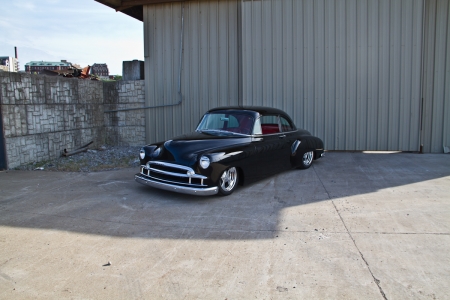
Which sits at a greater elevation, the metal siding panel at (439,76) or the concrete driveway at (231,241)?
the metal siding panel at (439,76)

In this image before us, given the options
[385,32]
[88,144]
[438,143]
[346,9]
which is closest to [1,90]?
[88,144]

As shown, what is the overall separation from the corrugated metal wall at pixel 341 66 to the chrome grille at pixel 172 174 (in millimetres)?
5614

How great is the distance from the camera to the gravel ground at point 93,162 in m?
9.09

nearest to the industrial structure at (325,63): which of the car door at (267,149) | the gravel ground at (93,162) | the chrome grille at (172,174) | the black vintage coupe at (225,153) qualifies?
the gravel ground at (93,162)

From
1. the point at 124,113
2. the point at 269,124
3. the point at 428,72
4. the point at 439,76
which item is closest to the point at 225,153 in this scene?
the point at 269,124

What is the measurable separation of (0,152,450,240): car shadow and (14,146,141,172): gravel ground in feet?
1.67

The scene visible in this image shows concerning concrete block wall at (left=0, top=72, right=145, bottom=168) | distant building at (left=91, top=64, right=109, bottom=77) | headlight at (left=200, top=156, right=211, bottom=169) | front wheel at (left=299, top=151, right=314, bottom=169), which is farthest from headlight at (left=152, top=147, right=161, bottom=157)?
distant building at (left=91, top=64, right=109, bottom=77)

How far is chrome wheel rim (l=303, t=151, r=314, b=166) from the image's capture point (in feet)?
28.7

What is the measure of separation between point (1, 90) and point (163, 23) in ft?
17.8

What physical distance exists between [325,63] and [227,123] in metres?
5.01

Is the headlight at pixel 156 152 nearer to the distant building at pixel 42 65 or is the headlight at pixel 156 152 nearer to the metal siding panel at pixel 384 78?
the metal siding panel at pixel 384 78

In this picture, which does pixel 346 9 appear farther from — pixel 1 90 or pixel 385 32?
pixel 1 90

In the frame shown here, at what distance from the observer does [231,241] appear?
451cm

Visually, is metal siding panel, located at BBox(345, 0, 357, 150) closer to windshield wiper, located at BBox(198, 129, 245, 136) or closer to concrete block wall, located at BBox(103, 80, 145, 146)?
windshield wiper, located at BBox(198, 129, 245, 136)
